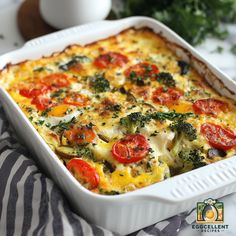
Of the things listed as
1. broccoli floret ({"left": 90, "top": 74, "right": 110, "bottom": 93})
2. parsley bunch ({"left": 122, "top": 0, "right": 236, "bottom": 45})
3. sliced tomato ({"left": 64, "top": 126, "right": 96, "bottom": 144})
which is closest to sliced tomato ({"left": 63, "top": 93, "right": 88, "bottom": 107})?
broccoli floret ({"left": 90, "top": 74, "right": 110, "bottom": 93})

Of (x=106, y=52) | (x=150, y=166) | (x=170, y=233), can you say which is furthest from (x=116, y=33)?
(x=170, y=233)

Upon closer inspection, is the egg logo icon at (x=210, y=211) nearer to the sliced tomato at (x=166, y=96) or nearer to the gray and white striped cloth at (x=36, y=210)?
the gray and white striped cloth at (x=36, y=210)

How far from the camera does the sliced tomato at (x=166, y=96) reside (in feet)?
11.7

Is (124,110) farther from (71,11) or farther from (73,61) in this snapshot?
(71,11)

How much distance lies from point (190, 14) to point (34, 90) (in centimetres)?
167

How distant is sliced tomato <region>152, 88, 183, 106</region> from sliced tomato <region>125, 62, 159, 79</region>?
20 cm

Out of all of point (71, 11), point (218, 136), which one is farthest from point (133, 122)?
point (71, 11)

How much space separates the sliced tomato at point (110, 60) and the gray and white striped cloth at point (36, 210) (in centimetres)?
100

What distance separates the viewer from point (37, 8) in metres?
4.93

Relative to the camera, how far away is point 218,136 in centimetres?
325

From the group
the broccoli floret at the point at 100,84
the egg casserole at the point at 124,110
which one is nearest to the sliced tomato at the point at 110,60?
the egg casserole at the point at 124,110

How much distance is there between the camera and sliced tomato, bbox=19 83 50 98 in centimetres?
359

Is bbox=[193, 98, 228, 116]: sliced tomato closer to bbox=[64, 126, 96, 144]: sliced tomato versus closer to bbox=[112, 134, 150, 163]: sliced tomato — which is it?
bbox=[112, 134, 150, 163]: sliced tomato

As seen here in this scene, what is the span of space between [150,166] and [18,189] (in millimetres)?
755
